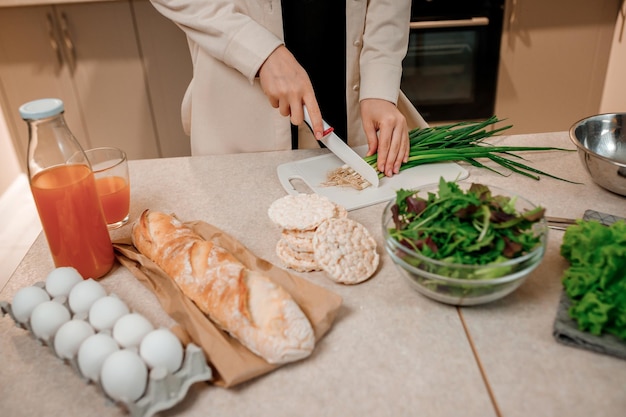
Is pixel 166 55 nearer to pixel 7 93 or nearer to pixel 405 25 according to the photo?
pixel 7 93

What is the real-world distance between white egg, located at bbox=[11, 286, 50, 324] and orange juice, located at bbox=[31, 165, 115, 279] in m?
0.11

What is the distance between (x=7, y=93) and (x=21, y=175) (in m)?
0.59

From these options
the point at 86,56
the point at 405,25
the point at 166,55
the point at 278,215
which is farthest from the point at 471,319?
the point at 86,56

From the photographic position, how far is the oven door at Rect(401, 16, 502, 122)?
2.57 m

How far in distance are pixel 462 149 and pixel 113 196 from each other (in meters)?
0.77

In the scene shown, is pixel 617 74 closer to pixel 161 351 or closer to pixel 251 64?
pixel 251 64

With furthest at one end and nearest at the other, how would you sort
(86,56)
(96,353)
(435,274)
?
1. (86,56)
2. (435,274)
3. (96,353)

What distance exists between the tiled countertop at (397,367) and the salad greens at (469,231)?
106mm

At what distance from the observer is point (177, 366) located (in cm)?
71

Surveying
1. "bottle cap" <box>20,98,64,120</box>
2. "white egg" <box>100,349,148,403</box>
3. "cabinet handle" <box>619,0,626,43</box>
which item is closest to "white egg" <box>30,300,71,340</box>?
"white egg" <box>100,349,148,403</box>

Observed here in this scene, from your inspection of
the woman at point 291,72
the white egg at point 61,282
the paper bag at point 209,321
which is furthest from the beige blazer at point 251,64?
the white egg at point 61,282

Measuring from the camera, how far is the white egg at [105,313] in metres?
0.76

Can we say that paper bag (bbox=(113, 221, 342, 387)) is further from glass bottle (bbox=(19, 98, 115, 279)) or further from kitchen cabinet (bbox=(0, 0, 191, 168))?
kitchen cabinet (bbox=(0, 0, 191, 168))

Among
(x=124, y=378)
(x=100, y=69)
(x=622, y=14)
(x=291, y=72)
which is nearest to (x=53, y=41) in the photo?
(x=100, y=69)
